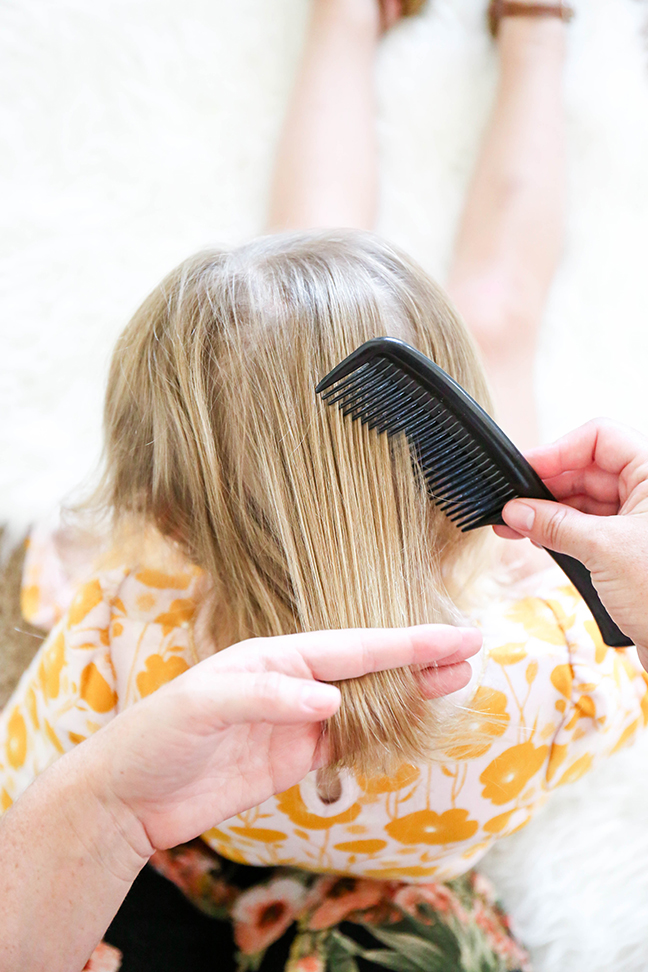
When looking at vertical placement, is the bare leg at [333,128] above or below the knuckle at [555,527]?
above

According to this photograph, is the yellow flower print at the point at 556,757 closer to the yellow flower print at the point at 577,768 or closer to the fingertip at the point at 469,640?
the yellow flower print at the point at 577,768

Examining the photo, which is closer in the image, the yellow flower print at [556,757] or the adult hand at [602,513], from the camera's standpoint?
the adult hand at [602,513]

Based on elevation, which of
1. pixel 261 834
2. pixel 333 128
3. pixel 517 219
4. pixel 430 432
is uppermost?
pixel 333 128

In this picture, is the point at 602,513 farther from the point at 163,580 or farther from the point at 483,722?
the point at 163,580

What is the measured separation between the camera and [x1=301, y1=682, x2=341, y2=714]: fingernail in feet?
1.34

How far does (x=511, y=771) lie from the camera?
0.62 metres

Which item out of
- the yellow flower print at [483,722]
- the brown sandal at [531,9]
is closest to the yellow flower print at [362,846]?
the yellow flower print at [483,722]

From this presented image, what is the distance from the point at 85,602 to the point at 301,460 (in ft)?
0.88

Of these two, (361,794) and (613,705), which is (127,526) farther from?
(613,705)

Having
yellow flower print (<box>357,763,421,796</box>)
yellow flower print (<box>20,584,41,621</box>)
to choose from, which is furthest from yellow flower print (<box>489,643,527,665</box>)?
yellow flower print (<box>20,584,41,621</box>)

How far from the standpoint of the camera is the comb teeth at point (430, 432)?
53cm

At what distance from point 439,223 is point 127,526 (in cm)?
67

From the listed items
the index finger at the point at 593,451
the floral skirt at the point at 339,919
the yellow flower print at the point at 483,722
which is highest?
the index finger at the point at 593,451

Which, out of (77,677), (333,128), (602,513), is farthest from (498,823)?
(333,128)
